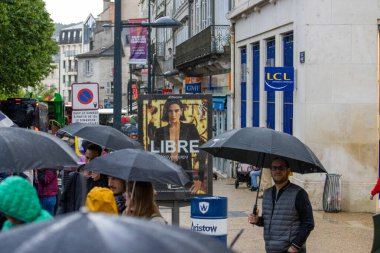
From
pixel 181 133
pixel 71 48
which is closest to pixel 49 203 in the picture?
pixel 181 133

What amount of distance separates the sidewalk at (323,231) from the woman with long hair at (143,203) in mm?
6083

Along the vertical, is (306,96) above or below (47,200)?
above

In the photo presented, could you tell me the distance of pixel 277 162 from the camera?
8914 mm

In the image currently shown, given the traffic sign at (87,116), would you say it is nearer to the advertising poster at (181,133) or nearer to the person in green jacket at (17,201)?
the advertising poster at (181,133)

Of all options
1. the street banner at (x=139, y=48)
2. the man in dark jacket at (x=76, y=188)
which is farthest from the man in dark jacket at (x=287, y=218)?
the street banner at (x=139, y=48)

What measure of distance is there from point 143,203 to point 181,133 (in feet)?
24.1

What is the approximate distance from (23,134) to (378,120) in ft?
44.8

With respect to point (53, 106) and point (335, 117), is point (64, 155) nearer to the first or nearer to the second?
point (335, 117)

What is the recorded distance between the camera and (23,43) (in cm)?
5156

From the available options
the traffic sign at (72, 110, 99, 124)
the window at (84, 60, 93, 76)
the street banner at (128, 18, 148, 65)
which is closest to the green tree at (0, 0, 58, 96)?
the street banner at (128, 18, 148, 65)

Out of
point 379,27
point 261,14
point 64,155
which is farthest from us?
point 261,14

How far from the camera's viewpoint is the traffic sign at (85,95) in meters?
19.0

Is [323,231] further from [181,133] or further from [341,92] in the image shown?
[341,92]

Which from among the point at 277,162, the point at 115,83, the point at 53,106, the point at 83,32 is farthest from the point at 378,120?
the point at 83,32
